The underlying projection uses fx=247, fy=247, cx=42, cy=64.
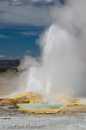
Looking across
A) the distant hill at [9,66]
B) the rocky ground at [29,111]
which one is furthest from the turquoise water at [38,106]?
the distant hill at [9,66]

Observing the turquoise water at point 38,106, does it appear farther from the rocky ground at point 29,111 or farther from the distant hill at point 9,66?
the distant hill at point 9,66

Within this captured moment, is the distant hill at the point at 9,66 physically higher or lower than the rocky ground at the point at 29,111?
higher

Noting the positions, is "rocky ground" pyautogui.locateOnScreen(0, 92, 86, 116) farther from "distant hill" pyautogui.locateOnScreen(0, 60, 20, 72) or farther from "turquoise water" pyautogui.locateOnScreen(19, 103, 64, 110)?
"distant hill" pyautogui.locateOnScreen(0, 60, 20, 72)

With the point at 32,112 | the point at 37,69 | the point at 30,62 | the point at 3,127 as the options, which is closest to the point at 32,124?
the point at 3,127

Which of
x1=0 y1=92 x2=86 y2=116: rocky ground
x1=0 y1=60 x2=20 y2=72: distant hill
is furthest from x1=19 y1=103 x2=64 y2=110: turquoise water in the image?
x1=0 y1=60 x2=20 y2=72: distant hill

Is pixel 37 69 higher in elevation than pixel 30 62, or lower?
lower

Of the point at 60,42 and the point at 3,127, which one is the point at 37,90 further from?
the point at 3,127

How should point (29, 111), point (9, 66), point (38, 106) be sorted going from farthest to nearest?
point (9, 66) < point (38, 106) < point (29, 111)

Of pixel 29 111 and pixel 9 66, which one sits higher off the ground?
pixel 9 66

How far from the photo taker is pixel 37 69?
2236 cm

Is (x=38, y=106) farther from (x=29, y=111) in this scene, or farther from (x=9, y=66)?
(x=9, y=66)

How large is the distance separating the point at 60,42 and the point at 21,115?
11331mm

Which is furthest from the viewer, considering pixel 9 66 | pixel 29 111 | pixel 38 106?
pixel 9 66

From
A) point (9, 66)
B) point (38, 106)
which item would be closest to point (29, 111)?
point (38, 106)
